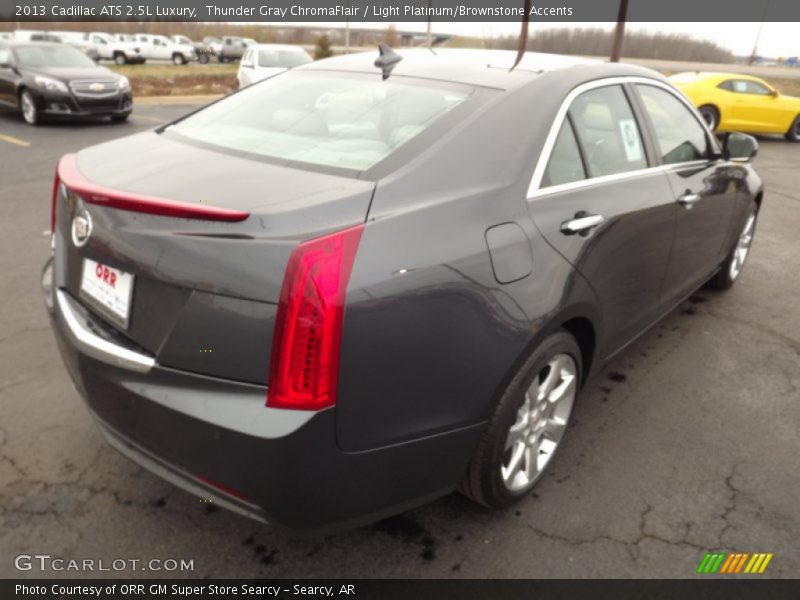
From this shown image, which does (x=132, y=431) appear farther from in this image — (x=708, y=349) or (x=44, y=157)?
(x=44, y=157)

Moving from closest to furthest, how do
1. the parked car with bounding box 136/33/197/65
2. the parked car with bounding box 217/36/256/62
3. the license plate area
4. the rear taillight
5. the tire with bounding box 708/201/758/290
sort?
1. the rear taillight
2. the license plate area
3. the tire with bounding box 708/201/758/290
4. the parked car with bounding box 136/33/197/65
5. the parked car with bounding box 217/36/256/62

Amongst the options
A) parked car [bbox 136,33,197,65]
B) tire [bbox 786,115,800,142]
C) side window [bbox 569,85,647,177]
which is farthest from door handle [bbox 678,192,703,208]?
parked car [bbox 136,33,197,65]

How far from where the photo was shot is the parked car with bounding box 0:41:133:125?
35.7 feet

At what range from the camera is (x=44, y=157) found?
874 centimetres

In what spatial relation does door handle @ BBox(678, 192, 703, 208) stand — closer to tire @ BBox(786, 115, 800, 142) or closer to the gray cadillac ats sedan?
the gray cadillac ats sedan

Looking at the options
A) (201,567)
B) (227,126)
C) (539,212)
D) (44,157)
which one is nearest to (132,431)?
→ (201,567)

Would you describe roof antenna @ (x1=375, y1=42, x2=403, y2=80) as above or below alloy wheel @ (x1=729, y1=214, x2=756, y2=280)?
above

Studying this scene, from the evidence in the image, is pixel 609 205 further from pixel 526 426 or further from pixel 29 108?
pixel 29 108

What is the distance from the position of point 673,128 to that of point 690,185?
1.05 feet

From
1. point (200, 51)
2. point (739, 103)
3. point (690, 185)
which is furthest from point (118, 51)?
point (690, 185)

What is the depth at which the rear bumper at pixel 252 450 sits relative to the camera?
1.71m

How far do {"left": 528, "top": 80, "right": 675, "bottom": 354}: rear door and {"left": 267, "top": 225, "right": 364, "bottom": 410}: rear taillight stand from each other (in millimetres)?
869

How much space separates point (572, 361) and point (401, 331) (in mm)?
1061

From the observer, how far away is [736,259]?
4.78 metres
